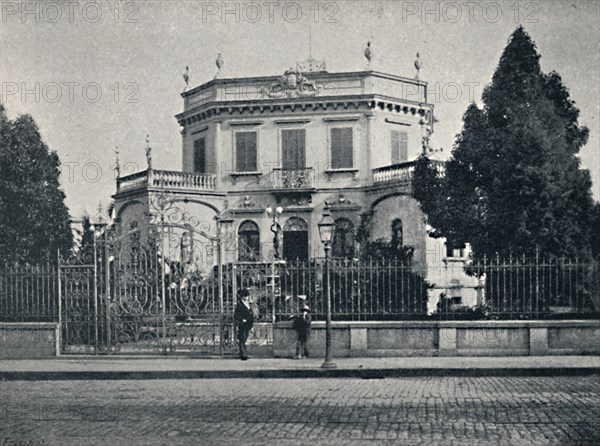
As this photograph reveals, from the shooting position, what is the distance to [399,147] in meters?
36.1

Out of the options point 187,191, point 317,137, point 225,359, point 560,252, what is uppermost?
point 317,137

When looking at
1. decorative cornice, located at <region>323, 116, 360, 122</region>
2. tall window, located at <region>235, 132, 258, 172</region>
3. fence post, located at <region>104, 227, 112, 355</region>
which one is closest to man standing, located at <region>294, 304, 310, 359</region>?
fence post, located at <region>104, 227, 112, 355</region>

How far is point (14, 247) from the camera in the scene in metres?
26.1

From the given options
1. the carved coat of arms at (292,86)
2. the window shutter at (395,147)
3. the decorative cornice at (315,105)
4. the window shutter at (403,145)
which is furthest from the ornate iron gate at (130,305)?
the window shutter at (403,145)

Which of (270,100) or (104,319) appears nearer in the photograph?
(104,319)

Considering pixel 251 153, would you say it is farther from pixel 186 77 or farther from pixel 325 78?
pixel 186 77

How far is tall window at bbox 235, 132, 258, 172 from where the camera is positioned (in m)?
36.0

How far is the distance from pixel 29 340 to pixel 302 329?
6.10m

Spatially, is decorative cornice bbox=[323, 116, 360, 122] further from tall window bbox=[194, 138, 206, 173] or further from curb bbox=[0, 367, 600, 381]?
curb bbox=[0, 367, 600, 381]

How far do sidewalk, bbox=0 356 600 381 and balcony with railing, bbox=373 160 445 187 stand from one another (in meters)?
17.4

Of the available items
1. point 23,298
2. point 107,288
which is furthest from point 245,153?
point 107,288

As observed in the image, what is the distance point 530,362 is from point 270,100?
22.7 meters

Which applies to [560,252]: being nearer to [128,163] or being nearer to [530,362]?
[530,362]

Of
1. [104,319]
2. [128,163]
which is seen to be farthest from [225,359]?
[128,163]
